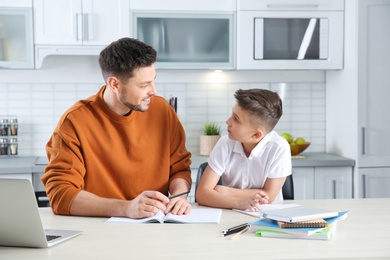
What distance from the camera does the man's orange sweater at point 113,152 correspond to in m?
2.34

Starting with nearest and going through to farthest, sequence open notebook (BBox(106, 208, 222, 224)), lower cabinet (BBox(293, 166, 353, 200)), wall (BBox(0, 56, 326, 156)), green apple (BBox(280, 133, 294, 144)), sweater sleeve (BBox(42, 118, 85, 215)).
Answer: open notebook (BBox(106, 208, 222, 224))
sweater sleeve (BBox(42, 118, 85, 215))
lower cabinet (BBox(293, 166, 353, 200))
green apple (BBox(280, 133, 294, 144))
wall (BBox(0, 56, 326, 156))

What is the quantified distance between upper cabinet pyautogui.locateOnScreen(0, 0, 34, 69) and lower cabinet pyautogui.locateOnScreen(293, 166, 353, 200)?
1.79 metres

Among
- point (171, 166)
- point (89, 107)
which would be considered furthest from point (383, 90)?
point (89, 107)

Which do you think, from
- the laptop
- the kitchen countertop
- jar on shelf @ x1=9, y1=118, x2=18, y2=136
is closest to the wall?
jar on shelf @ x1=9, y1=118, x2=18, y2=136

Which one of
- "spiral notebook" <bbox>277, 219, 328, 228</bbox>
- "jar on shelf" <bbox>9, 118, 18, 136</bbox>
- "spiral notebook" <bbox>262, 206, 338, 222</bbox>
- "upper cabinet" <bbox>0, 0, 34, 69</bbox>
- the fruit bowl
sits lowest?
"spiral notebook" <bbox>277, 219, 328, 228</bbox>

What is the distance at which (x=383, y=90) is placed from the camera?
13.0 ft

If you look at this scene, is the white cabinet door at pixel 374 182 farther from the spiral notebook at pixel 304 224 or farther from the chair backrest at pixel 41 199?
the spiral notebook at pixel 304 224

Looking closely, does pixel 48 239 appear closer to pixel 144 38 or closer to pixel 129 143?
pixel 129 143

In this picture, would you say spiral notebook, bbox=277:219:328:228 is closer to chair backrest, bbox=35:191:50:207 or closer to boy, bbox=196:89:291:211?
boy, bbox=196:89:291:211

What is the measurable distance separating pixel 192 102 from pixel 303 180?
94 cm

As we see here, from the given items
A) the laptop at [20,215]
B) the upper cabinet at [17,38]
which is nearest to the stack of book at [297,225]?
the laptop at [20,215]

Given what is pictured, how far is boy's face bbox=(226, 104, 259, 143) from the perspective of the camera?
2459 mm

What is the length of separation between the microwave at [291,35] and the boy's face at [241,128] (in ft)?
5.20

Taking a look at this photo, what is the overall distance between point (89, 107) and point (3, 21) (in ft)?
5.46
